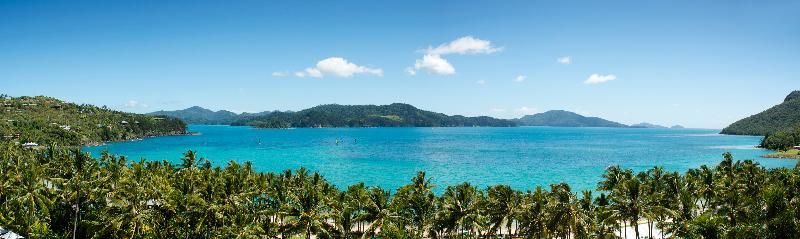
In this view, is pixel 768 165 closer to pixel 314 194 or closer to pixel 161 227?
pixel 314 194

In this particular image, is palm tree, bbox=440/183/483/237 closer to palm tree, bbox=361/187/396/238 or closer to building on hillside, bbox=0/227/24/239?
palm tree, bbox=361/187/396/238

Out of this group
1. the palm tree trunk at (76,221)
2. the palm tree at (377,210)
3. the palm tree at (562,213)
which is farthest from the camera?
the palm tree at (377,210)

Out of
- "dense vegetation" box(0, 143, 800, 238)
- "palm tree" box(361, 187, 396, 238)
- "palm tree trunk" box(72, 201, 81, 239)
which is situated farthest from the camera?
"palm tree" box(361, 187, 396, 238)

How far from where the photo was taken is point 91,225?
2087 inches

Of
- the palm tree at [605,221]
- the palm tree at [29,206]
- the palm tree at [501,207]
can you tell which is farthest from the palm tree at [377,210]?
the palm tree at [29,206]

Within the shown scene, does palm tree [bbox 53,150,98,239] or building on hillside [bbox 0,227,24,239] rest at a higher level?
palm tree [bbox 53,150,98,239]

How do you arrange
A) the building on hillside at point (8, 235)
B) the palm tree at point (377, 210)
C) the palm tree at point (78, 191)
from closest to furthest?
the building on hillside at point (8, 235)
the palm tree at point (377, 210)
the palm tree at point (78, 191)

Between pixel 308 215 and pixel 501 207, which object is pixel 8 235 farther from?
pixel 501 207

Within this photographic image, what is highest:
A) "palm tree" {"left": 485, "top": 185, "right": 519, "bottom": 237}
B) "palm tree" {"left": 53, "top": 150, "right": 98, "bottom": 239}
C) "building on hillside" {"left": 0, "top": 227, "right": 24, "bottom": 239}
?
"palm tree" {"left": 53, "top": 150, "right": 98, "bottom": 239}

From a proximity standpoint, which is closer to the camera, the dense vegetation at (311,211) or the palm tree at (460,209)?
the dense vegetation at (311,211)

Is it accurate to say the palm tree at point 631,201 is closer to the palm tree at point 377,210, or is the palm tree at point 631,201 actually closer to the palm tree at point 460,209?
the palm tree at point 460,209

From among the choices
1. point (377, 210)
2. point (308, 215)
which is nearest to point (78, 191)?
point (308, 215)

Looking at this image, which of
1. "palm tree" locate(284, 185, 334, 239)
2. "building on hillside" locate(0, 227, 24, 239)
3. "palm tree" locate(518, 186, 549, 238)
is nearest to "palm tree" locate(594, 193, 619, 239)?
"palm tree" locate(518, 186, 549, 238)

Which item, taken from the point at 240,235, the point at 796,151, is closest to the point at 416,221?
the point at 240,235
